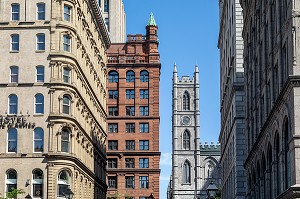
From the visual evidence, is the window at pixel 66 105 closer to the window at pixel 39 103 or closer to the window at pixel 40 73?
the window at pixel 39 103

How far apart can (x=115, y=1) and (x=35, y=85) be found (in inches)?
3658

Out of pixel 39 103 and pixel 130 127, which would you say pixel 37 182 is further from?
pixel 130 127

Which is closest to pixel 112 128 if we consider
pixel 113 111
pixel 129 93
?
pixel 113 111

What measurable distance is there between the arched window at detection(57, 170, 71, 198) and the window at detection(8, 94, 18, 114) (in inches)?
261

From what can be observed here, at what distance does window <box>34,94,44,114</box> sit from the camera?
66.6m

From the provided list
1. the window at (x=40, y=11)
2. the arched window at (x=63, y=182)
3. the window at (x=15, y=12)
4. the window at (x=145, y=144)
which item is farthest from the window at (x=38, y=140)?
the window at (x=145, y=144)

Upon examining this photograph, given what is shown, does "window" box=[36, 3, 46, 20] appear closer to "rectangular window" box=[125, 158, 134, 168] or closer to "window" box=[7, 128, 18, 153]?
"window" box=[7, 128, 18, 153]

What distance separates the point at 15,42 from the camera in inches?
2672

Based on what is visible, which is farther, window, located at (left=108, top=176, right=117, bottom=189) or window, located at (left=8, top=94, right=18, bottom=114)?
window, located at (left=108, top=176, right=117, bottom=189)

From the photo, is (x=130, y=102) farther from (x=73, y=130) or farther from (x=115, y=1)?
(x=73, y=130)

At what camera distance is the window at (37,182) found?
216ft

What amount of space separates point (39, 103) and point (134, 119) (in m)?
60.2

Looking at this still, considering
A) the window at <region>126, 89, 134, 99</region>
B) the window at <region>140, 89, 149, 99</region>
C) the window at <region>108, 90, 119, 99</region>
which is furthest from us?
→ the window at <region>108, 90, 119, 99</region>

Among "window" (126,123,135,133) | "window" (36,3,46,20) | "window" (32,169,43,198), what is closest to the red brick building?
"window" (126,123,135,133)
